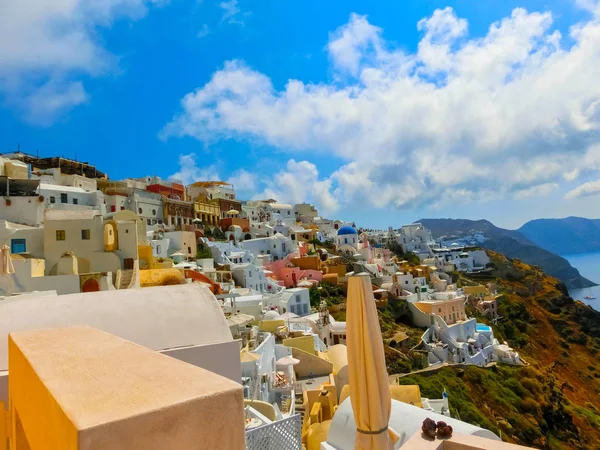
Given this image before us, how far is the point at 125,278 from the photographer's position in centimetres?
1908

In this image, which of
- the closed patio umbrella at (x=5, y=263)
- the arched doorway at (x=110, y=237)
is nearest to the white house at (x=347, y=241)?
the arched doorway at (x=110, y=237)

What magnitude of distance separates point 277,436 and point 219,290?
21.3 metres

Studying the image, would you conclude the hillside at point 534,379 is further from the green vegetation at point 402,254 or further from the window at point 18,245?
the window at point 18,245

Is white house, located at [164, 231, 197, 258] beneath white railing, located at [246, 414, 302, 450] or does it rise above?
above

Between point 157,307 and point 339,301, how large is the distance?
104ft

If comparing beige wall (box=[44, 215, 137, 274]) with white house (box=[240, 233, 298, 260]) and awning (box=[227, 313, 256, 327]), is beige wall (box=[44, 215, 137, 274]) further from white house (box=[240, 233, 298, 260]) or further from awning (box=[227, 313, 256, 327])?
white house (box=[240, 233, 298, 260])

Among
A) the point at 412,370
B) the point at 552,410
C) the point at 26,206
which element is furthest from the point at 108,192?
the point at 552,410

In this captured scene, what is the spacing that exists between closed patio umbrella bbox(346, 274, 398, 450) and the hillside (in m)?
18.6

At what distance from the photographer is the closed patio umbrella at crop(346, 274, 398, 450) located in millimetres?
4594

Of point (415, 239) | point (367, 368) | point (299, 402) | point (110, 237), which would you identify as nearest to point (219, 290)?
point (110, 237)

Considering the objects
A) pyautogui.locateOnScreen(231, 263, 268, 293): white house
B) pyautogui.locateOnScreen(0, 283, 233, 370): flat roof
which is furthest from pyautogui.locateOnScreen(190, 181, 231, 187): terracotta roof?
pyautogui.locateOnScreen(0, 283, 233, 370): flat roof

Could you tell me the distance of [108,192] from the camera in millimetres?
37562

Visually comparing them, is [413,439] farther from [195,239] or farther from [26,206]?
[195,239]

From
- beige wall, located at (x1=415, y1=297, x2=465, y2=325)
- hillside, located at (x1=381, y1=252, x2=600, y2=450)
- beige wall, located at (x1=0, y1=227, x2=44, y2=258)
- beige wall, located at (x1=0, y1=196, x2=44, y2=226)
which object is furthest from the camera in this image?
beige wall, located at (x1=415, y1=297, x2=465, y2=325)
